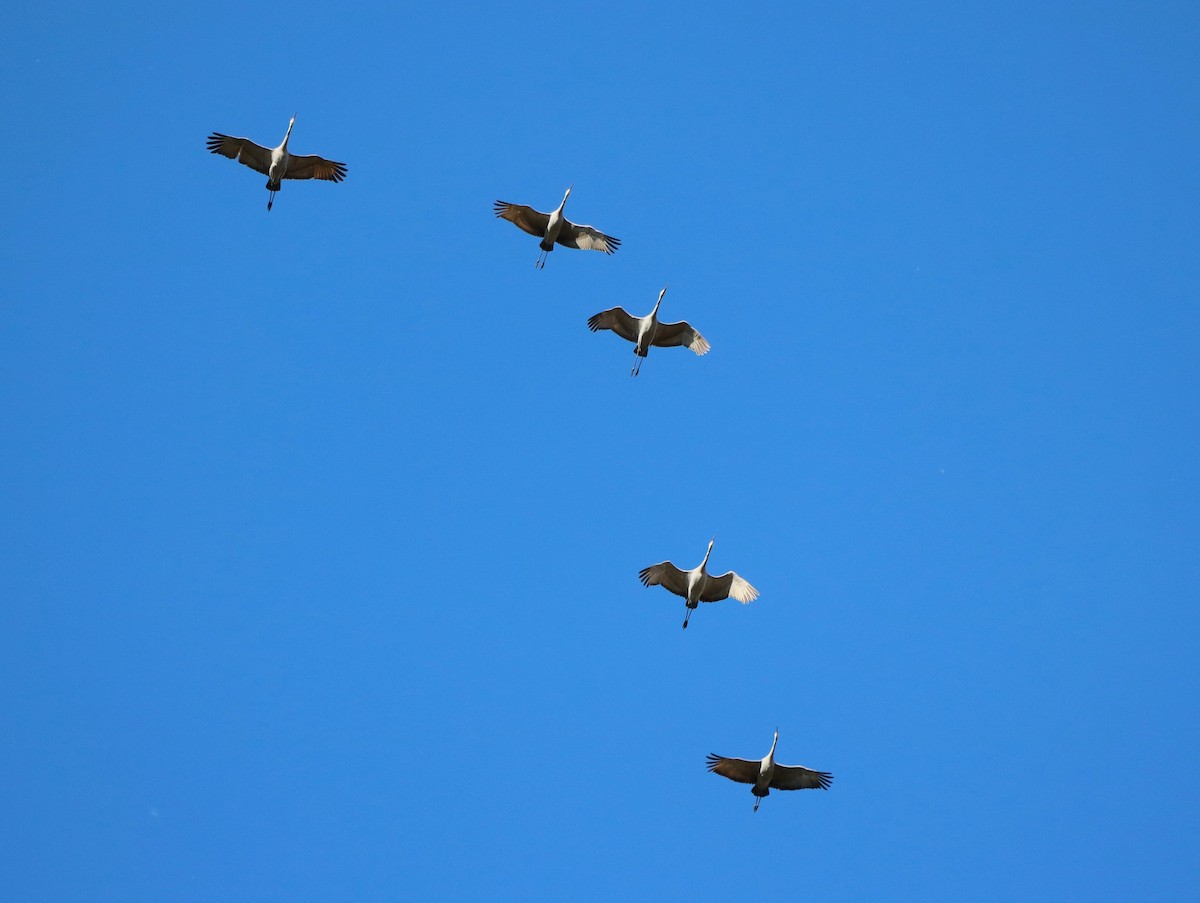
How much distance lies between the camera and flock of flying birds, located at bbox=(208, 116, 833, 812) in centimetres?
3994

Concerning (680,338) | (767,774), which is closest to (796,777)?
(767,774)

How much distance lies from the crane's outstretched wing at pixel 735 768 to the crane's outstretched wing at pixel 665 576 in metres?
4.86

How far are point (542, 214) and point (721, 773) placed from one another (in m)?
17.0

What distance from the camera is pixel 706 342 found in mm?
43562

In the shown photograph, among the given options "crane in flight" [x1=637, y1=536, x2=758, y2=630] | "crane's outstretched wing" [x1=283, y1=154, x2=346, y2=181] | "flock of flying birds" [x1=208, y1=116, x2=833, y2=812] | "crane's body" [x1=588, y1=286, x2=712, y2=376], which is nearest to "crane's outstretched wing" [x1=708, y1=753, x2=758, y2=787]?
"flock of flying birds" [x1=208, y1=116, x2=833, y2=812]

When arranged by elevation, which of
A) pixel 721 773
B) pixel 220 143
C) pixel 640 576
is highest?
pixel 220 143

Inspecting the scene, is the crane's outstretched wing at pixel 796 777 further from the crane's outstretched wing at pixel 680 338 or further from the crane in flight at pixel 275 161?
the crane in flight at pixel 275 161

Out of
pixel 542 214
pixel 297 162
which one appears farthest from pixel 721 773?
pixel 297 162

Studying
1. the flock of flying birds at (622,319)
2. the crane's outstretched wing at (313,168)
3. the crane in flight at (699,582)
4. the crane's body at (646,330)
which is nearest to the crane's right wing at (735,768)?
the flock of flying birds at (622,319)

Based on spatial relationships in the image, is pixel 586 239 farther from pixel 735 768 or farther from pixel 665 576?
pixel 735 768

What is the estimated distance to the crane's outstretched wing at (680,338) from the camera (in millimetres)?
43000

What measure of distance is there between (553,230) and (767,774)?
16954 millimetres

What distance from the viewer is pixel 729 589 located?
1614 inches

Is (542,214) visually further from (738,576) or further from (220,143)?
(738,576)
